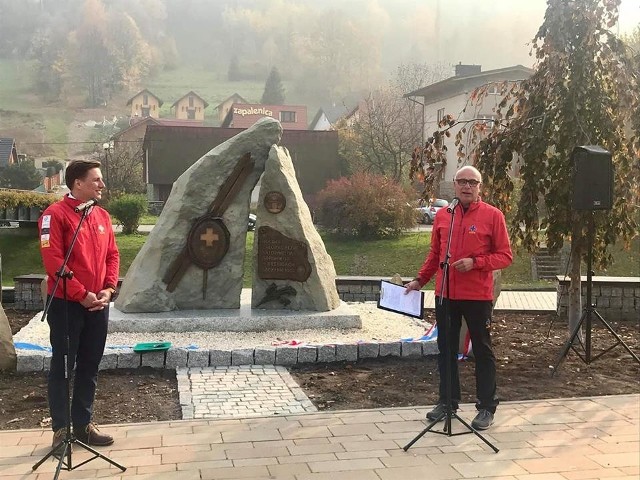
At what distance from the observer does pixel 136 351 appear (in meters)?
6.57

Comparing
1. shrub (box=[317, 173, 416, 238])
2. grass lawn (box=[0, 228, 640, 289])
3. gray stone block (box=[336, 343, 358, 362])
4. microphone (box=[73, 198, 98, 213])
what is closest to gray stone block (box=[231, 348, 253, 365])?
gray stone block (box=[336, 343, 358, 362])

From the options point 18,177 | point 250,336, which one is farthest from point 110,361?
point 18,177

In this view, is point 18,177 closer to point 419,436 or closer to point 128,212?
point 128,212

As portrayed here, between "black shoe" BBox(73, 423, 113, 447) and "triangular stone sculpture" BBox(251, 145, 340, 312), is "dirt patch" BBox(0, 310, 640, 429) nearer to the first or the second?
"black shoe" BBox(73, 423, 113, 447)

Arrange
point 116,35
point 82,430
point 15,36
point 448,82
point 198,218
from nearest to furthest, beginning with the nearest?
1. point 82,430
2. point 198,218
3. point 448,82
4. point 116,35
5. point 15,36

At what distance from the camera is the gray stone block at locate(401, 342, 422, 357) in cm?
716

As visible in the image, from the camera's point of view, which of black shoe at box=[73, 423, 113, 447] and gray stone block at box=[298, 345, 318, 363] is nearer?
black shoe at box=[73, 423, 113, 447]

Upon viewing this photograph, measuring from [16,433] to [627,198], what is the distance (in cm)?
644

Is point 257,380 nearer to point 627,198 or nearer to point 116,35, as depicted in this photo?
point 627,198

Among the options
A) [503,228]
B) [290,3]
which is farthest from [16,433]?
[290,3]

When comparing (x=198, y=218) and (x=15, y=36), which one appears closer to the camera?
(x=198, y=218)

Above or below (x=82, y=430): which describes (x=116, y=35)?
above

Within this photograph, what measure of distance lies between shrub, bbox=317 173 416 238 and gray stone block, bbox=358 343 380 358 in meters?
13.6

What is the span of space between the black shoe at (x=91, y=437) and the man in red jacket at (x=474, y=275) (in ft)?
7.63
